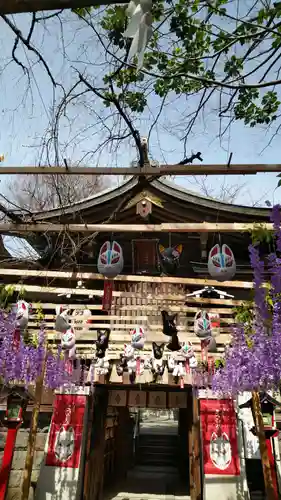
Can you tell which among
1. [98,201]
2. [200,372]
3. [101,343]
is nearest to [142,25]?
[101,343]

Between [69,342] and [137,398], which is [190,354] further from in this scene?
[137,398]

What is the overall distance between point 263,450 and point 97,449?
13.3 ft

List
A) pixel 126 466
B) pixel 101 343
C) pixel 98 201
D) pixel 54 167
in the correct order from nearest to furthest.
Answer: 1. pixel 54 167
2. pixel 101 343
3. pixel 98 201
4. pixel 126 466

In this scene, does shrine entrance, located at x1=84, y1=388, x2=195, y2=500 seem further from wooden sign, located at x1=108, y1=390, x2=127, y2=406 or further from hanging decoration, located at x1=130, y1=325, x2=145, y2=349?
hanging decoration, located at x1=130, y1=325, x2=145, y2=349

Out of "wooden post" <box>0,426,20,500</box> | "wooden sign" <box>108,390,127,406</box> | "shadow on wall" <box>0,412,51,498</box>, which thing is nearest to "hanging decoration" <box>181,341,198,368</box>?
"wooden sign" <box>108,390,127,406</box>

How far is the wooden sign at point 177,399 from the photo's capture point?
9.67 meters

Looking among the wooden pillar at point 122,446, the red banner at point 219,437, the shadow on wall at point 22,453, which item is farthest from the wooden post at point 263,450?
the wooden pillar at point 122,446

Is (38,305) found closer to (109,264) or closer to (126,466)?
(109,264)

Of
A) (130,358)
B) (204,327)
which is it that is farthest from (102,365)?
(204,327)

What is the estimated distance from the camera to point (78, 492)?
7770mm

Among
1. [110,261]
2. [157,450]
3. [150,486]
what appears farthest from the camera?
[157,450]

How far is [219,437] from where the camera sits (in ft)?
26.5

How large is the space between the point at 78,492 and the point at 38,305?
389 centimetres

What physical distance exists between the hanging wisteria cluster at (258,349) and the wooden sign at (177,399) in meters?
1.93
